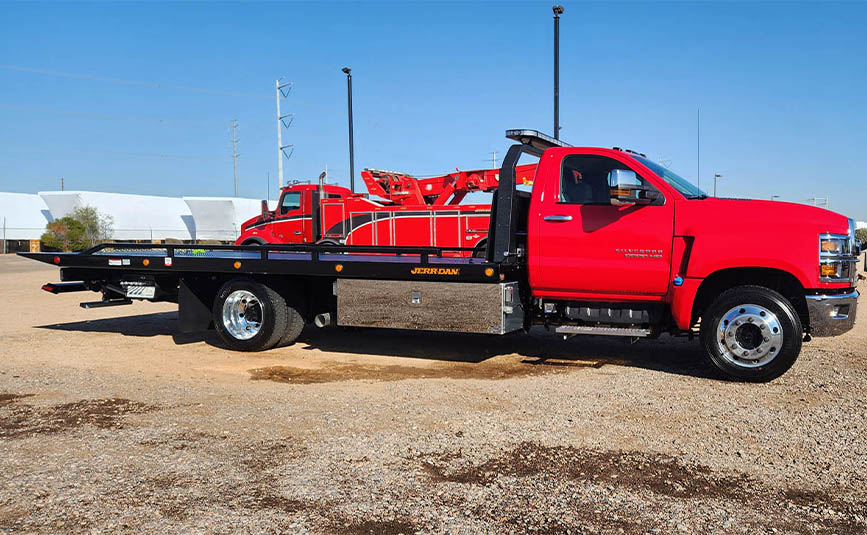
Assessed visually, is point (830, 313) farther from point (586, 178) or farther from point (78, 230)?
point (78, 230)

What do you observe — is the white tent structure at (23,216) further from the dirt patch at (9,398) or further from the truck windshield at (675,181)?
the truck windshield at (675,181)

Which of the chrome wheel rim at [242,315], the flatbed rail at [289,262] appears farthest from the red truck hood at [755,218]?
the chrome wheel rim at [242,315]

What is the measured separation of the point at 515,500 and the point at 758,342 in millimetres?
4064

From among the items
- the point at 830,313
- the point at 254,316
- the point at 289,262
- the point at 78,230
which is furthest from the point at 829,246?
the point at 78,230

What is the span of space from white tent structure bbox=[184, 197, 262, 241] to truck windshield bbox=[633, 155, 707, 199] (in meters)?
54.6

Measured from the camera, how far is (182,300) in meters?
9.45

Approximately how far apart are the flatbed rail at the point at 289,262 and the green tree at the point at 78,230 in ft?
127

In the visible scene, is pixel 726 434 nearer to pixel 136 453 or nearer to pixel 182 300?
pixel 136 453

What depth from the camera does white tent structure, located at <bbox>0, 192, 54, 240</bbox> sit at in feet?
172

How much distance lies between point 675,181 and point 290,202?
1479 centimetres

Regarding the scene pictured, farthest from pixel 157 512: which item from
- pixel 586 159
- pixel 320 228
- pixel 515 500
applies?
pixel 320 228

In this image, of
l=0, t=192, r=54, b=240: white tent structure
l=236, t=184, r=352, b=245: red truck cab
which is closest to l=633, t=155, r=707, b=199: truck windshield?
l=236, t=184, r=352, b=245: red truck cab

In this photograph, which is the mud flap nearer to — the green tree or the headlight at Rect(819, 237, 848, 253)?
the headlight at Rect(819, 237, 848, 253)

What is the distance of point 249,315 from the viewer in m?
9.26
